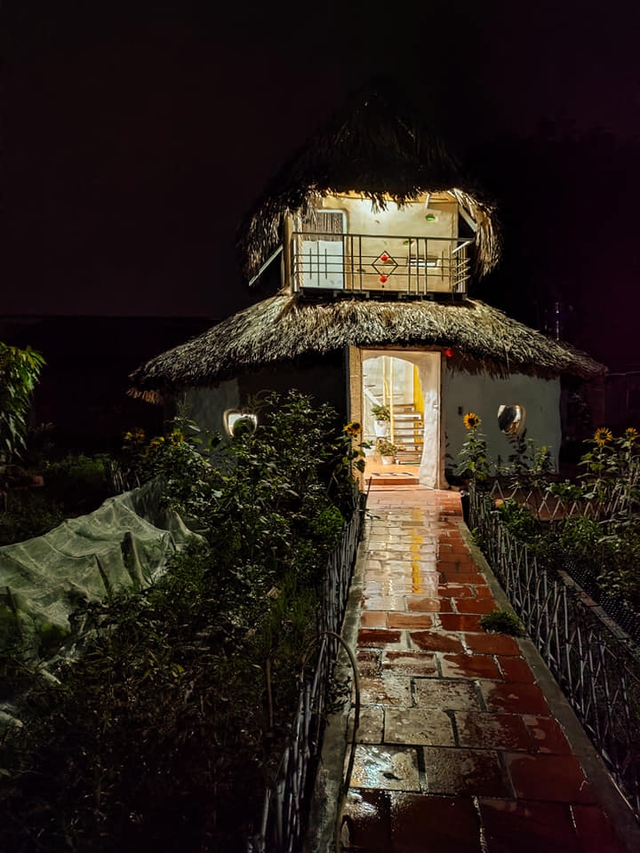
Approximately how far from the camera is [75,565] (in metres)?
4.14

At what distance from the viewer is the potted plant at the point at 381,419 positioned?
1375 centimetres

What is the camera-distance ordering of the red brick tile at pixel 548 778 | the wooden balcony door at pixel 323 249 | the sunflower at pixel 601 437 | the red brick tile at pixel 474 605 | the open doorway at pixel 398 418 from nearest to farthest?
1. the red brick tile at pixel 548 778
2. the red brick tile at pixel 474 605
3. the sunflower at pixel 601 437
4. the open doorway at pixel 398 418
5. the wooden balcony door at pixel 323 249

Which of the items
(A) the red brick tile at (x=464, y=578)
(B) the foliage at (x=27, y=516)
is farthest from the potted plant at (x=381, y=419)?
(A) the red brick tile at (x=464, y=578)

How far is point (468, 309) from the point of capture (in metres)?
10.9

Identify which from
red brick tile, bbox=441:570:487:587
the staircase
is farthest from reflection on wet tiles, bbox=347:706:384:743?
the staircase

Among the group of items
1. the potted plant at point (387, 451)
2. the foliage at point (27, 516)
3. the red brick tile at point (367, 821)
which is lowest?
the red brick tile at point (367, 821)

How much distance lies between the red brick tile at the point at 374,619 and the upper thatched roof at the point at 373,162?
27.6ft

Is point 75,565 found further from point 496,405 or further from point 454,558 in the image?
point 496,405

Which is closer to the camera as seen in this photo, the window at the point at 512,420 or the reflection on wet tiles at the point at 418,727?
the reflection on wet tiles at the point at 418,727

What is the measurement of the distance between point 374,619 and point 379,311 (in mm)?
6776

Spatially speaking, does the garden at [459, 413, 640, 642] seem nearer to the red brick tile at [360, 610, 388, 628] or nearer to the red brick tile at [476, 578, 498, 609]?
the red brick tile at [476, 578, 498, 609]

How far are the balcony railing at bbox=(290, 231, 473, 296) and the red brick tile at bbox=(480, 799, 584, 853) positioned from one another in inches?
376

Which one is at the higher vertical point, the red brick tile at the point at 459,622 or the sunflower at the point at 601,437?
the sunflower at the point at 601,437

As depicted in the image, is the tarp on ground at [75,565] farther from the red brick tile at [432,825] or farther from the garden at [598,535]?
the garden at [598,535]
